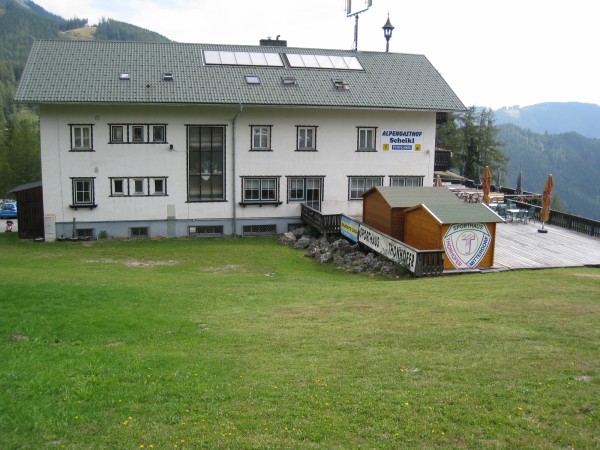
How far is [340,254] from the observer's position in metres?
26.1

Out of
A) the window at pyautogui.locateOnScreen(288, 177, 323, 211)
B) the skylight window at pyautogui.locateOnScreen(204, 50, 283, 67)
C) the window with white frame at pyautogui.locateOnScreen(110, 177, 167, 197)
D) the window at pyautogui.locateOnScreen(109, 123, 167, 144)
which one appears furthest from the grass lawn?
the skylight window at pyautogui.locateOnScreen(204, 50, 283, 67)

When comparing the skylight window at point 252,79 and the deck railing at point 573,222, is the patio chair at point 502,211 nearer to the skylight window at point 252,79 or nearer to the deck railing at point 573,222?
the deck railing at point 573,222

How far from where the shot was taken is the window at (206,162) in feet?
101

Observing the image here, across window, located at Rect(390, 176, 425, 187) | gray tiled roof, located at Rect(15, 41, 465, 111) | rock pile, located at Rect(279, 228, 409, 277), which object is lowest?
rock pile, located at Rect(279, 228, 409, 277)

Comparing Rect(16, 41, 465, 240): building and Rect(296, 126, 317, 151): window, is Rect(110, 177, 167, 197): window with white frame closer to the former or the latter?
Rect(16, 41, 465, 240): building

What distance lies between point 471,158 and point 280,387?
63.0 m

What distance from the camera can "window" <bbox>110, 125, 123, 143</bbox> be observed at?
29.6 meters

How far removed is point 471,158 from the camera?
221ft

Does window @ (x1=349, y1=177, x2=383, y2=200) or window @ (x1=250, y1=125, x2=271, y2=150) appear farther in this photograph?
window @ (x1=349, y1=177, x2=383, y2=200)

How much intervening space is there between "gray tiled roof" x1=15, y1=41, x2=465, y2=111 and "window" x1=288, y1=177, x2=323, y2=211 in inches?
167

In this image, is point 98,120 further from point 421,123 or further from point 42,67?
point 421,123

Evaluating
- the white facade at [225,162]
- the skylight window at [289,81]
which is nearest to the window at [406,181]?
the white facade at [225,162]

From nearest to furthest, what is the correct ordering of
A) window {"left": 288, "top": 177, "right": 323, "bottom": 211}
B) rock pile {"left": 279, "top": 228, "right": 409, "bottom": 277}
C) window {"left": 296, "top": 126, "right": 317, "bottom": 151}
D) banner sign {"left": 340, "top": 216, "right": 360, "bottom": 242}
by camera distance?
rock pile {"left": 279, "top": 228, "right": 409, "bottom": 277}, banner sign {"left": 340, "top": 216, "right": 360, "bottom": 242}, window {"left": 296, "top": 126, "right": 317, "bottom": 151}, window {"left": 288, "top": 177, "right": 323, "bottom": 211}

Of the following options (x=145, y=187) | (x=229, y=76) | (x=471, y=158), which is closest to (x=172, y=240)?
(x=145, y=187)
